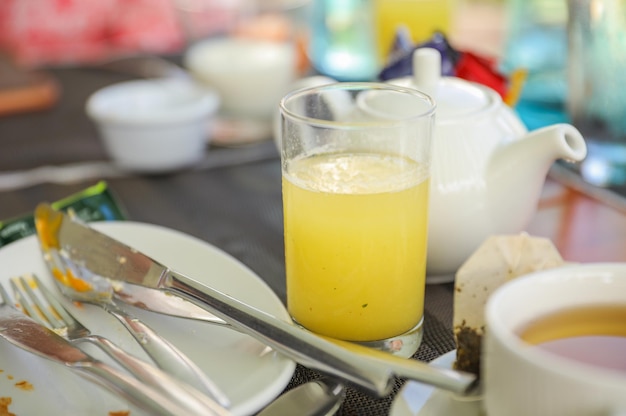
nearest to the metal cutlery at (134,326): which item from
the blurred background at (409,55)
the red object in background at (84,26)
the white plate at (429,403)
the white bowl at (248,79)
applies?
the white plate at (429,403)

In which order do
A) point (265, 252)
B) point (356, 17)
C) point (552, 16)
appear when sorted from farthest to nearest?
point (356, 17)
point (552, 16)
point (265, 252)

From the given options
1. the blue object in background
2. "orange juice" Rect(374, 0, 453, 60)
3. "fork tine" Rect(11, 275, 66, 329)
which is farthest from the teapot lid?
the blue object in background

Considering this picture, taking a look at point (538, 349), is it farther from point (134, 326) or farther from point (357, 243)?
point (134, 326)

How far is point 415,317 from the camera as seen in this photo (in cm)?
55

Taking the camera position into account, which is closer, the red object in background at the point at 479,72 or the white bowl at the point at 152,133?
the red object in background at the point at 479,72

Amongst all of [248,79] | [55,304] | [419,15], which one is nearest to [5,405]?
[55,304]

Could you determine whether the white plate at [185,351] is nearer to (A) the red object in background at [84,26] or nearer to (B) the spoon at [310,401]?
(B) the spoon at [310,401]

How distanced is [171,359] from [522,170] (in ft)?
1.11

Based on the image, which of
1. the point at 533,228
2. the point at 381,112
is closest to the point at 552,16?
the point at 533,228

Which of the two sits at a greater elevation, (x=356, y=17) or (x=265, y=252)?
(x=356, y=17)

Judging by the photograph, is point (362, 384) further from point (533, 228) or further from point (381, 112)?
point (533, 228)

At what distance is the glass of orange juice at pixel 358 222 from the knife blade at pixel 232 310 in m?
0.06

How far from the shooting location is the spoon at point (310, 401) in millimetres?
430

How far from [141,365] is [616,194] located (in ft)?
2.01
